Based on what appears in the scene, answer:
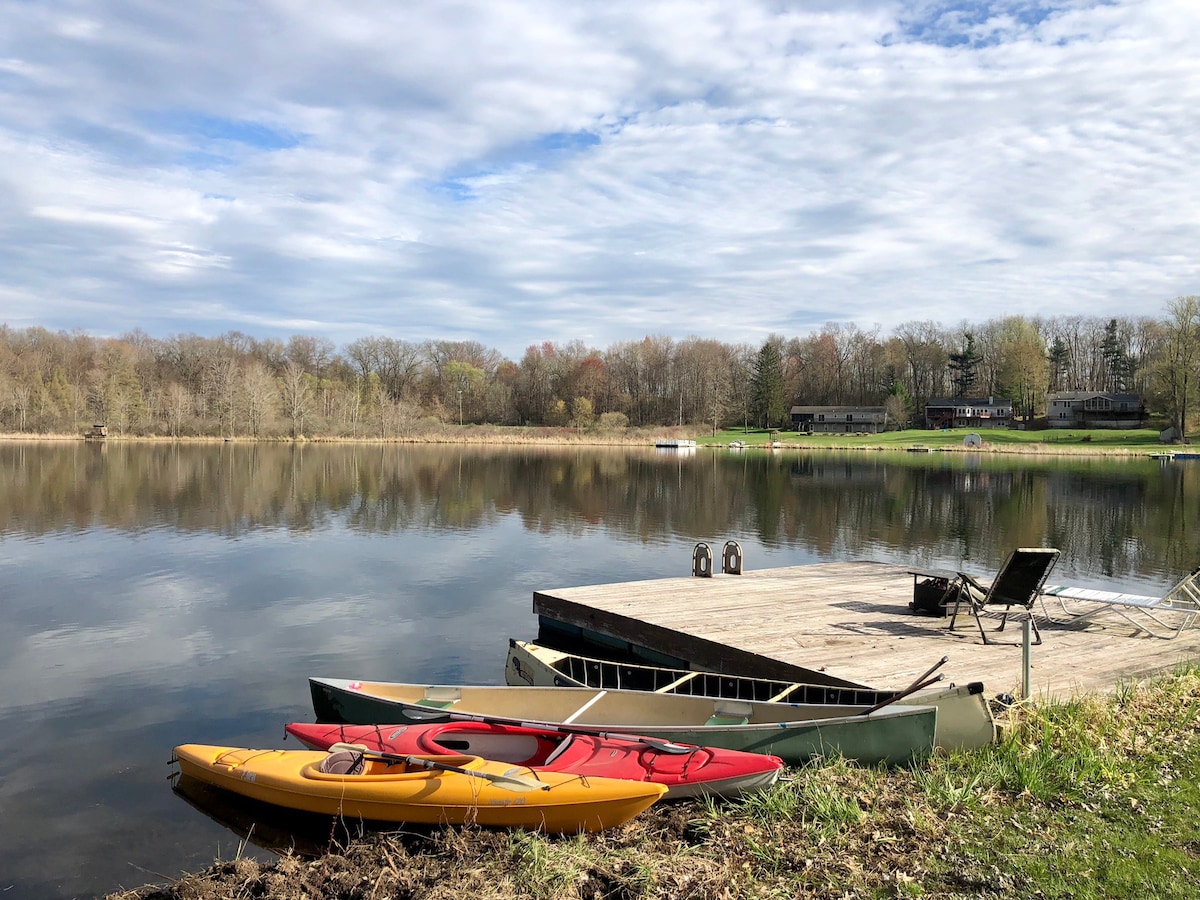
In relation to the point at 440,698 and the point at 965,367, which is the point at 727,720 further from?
the point at 965,367

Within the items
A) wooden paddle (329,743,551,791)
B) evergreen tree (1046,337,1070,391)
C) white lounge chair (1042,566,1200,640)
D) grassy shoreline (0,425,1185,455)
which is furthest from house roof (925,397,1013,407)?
wooden paddle (329,743,551,791)

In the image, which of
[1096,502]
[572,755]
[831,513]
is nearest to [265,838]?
[572,755]

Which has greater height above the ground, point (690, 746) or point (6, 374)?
point (6, 374)

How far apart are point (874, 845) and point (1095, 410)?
356ft

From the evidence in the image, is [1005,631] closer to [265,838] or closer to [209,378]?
[265,838]

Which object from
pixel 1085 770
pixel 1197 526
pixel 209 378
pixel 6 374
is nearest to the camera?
pixel 1085 770

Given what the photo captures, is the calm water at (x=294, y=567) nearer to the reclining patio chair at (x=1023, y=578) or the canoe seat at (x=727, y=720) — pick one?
Result: the canoe seat at (x=727, y=720)

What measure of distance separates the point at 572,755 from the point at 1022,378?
361 ft

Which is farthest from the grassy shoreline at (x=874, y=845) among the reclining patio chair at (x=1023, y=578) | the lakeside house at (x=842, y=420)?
the lakeside house at (x=842, y=420)

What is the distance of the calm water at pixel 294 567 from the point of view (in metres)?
8.22

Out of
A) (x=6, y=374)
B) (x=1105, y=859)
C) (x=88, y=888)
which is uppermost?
(x=6, y=374)

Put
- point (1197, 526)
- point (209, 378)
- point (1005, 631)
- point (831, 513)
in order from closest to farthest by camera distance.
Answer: point (1005, 631), point (1197, 526), point (831, 513), point (209, 378)

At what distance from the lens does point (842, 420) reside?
107 metres

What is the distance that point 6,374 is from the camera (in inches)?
3177
